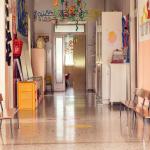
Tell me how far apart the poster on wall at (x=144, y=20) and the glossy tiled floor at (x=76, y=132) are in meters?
1.91

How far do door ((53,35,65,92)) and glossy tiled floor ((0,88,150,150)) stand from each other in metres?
9.26

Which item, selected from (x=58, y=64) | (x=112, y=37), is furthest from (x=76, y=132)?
(x=58, y=64)

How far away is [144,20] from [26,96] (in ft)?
13.4

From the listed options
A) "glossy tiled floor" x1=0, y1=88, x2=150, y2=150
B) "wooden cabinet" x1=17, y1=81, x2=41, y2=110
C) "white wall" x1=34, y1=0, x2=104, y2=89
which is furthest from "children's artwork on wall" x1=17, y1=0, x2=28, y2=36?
"white wall" x1=34, y1=0, x2=104, y2=89

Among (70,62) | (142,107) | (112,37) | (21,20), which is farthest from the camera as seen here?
(70,62)

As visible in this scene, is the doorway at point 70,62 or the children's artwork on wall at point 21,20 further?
the doorway at point 70,62

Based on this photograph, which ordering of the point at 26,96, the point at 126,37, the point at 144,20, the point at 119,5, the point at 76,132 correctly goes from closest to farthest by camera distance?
the point at 76,132 < the point at 144,20 < the point at 26,96 < the point at 126,37 < the point at 119,5

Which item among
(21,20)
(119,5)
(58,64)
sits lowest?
(58,64)

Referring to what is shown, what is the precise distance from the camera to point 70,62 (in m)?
23.9

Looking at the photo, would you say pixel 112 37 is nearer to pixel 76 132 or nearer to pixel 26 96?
pixel 26 96

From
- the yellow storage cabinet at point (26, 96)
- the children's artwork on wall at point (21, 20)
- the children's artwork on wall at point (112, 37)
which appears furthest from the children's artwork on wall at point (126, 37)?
the children's artwork on wall at point (21, 20)

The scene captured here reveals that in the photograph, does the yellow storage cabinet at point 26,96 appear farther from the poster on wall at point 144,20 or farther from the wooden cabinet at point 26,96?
the poster on wall at point 144,20

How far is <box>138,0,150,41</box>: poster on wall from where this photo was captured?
1055cm

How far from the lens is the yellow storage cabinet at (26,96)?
513 inches
